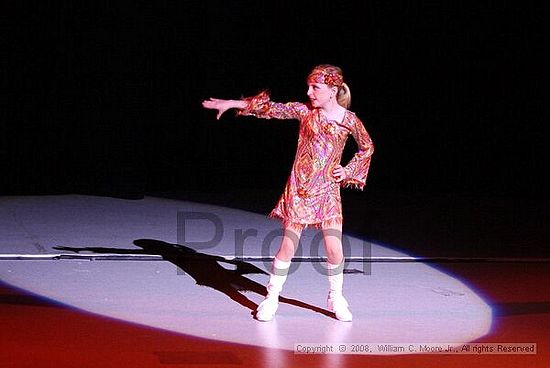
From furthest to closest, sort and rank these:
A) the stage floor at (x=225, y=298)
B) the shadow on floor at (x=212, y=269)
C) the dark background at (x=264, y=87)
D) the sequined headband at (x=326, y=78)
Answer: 1. the dark background at (x=264, y=87)
2. the shadow on floor at (x=212, y=269)
3. the sequined headband at (x=326, y=78)
4. the stage floor at (x=225, y=298)

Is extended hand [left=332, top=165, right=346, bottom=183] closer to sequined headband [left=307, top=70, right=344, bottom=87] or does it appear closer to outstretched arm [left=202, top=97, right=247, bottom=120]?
sequined headband [left=307, top=70, right=344, bottom=87]

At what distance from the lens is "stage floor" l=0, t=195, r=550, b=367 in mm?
5055

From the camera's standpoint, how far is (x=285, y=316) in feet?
19.2

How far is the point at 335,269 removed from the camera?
230 inches

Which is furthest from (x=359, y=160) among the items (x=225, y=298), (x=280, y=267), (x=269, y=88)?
(x=269, y=88)

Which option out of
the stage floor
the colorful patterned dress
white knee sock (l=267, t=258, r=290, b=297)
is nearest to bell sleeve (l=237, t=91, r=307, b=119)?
the colorful patterned dress

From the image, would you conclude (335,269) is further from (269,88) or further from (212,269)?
(269,88)

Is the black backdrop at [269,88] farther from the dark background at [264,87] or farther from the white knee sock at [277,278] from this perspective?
the white knee sock at [277,278]

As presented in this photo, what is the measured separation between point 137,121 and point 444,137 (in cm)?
369

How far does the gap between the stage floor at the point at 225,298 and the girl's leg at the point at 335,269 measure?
0.08 metres

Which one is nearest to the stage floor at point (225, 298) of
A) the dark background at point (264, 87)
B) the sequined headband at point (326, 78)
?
the sequined headband at point (326, 78)

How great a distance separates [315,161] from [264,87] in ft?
19.6

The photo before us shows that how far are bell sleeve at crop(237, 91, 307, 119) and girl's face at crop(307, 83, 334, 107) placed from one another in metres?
0.10

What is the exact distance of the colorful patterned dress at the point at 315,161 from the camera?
18.6 feet
